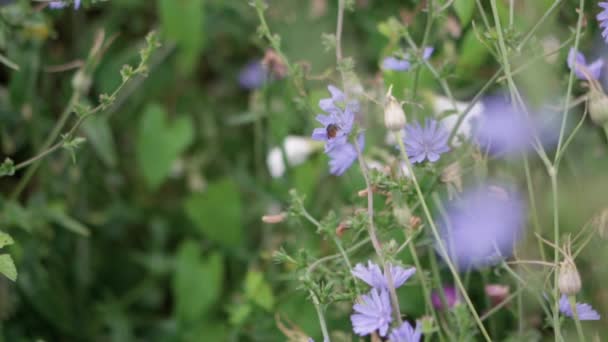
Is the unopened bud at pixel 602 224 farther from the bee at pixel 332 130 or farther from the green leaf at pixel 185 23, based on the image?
the green leaf at pixel 185 23

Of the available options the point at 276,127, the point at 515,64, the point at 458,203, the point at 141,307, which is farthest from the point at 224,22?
the point at 458,203

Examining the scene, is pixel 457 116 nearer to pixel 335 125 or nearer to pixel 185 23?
pixel 335 125

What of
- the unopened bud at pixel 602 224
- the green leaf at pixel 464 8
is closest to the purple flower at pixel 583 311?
the unopened bud at pixel 602 224

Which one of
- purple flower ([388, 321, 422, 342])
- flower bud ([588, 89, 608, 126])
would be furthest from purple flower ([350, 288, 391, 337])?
flower bud ([588, 89, 608, 126])

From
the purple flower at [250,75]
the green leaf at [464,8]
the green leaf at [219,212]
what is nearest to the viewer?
the green leaf at [464,8]

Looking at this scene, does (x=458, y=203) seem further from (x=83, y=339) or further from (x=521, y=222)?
(x=83, y=339)

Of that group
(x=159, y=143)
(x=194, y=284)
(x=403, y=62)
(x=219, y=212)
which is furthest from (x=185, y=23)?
(x=403, y=62)
